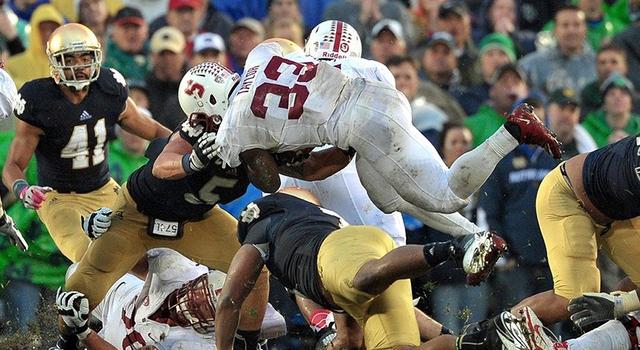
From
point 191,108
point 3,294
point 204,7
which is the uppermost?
point 191,108

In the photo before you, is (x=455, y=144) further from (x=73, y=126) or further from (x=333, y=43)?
(x=73, y=126)

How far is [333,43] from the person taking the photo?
34.2 feet

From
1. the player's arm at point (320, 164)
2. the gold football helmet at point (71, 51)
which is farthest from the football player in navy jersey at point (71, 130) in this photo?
the player's arm at point (320, 164)

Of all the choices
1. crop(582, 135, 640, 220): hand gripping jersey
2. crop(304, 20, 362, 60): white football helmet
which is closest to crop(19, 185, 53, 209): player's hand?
crop(304, 20, 362, 60): white football helmet

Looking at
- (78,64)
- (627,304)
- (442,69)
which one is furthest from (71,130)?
(442,69)

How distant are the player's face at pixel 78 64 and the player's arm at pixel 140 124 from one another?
1.31ft

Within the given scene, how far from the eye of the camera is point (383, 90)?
29.9 feet

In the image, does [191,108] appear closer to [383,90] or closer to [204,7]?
[383,90]

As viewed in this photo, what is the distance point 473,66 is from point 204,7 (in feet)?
7.82

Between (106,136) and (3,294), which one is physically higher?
(106,136)

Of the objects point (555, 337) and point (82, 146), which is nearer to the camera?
point (555, 337)

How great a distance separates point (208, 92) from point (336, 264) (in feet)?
5.56

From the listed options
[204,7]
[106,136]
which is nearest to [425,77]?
[204,7]

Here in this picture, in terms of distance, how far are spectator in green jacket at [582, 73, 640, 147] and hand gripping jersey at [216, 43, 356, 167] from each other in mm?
4627
